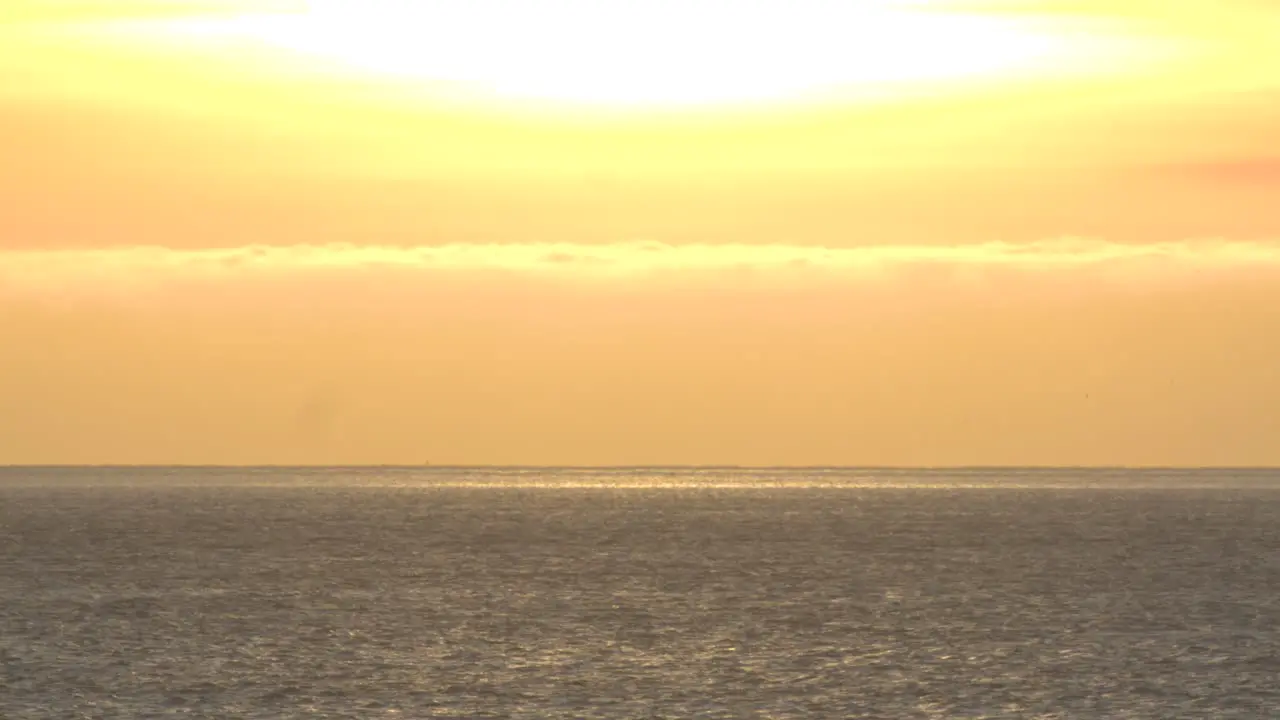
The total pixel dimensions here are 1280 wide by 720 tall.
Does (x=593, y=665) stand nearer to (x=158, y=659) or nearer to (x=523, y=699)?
(x=523, y=699)

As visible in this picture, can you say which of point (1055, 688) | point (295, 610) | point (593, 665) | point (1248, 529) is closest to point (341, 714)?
point (593, 665)

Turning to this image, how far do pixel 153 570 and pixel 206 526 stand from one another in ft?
240

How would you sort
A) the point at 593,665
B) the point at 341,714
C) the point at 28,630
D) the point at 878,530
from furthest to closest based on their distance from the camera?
the point at 878,530 → the point at 28,630 → the point at 593,665 → the point at 341,714

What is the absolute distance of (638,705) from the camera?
57.2m

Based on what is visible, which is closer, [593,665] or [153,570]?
[593,665]

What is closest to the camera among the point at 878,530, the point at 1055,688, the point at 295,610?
the point at 1055,688

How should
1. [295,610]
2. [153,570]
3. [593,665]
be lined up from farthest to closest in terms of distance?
[153,570]
[295,610]
[593,665]

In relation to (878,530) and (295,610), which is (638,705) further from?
(878,530)

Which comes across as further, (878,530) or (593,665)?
(878,530)

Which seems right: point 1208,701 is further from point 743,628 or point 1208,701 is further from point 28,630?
point 28,630

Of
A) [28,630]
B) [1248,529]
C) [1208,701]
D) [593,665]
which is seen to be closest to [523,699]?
[593,665]

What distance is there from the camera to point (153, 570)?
11719 centimetres

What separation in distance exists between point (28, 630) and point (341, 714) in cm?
2749

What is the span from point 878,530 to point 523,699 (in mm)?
126250
